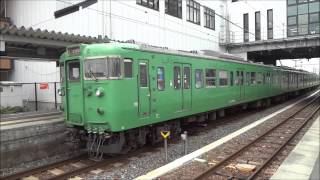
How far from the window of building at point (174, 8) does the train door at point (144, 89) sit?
17.4 meters

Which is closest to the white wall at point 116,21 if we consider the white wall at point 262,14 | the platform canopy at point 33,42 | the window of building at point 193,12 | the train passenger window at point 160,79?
the window of building at point 193,12

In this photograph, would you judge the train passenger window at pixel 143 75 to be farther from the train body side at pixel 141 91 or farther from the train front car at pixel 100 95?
the train front car at pixel 100 95

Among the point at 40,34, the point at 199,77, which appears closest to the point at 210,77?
the point at 199,77

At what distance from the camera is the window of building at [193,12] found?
29.5 meters

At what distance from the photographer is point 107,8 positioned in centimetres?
2044

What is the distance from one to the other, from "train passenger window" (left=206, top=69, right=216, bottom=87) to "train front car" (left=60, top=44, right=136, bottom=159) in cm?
498

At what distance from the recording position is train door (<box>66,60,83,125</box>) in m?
9.09

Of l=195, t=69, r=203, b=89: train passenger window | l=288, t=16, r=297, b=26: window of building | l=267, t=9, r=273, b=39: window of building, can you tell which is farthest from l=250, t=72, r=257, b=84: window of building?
l=288, t=16, r=297, b=26: window of building

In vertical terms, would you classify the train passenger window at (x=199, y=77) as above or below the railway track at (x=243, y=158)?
above

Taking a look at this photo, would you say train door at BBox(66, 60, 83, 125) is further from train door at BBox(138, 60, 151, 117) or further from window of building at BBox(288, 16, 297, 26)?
window of building at BBox(288, 16, 297, 26)

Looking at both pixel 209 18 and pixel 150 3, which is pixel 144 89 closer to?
pixel 150 3

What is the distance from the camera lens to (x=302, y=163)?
8602 mm

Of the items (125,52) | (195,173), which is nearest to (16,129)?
(125,52)

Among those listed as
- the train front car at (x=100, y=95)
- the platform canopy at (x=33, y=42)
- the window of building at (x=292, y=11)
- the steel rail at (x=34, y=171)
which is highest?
the window of building at (x=292, y=11)
